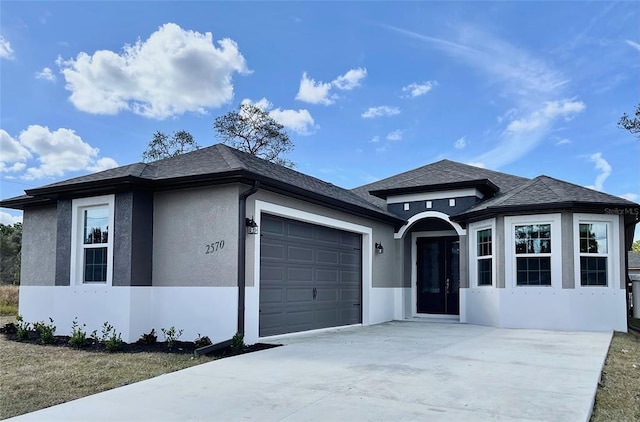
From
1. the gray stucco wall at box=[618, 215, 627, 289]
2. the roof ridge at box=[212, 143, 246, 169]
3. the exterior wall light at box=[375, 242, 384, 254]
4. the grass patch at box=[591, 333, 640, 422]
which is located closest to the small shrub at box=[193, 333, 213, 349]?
the roof ridge at box=[212, 143, 246, 169]

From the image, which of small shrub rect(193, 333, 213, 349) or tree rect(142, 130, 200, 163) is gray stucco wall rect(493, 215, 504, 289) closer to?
small shrub rect(193, 333, 213, 349)

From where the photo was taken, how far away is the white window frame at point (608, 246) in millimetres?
12445

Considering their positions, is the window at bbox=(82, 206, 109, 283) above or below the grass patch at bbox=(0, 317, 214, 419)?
above

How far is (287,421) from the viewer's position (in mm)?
4637

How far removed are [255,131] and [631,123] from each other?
2079 cm

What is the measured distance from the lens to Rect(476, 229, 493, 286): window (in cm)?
1368

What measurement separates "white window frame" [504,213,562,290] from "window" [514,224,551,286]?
0.26 feet

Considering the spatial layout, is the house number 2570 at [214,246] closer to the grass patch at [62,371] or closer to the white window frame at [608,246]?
the grass patch at [62,371]

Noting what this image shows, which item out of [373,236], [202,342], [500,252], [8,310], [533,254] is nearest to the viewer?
[202,342]

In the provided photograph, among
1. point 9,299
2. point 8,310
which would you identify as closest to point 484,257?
point 8,310

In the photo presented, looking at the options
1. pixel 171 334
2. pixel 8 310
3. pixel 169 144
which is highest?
pixel 169 144

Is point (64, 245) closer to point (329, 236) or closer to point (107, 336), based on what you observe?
point (107, 336)

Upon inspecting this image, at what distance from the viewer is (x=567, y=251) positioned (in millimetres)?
12414

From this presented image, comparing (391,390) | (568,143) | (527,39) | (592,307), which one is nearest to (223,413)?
(391,390)
